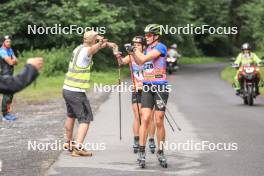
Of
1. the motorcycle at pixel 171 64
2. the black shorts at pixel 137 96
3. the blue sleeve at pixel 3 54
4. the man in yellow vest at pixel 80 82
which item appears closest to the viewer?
the man in yellow vest at pixel 80 82

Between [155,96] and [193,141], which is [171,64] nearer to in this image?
[193,141]

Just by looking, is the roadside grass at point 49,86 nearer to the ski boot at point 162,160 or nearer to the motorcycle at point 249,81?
the motorcycle at point 249,81

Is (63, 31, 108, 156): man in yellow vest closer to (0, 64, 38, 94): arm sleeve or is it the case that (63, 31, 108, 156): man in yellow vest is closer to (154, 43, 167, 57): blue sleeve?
(154, 43, 167, 57): blue sleeve

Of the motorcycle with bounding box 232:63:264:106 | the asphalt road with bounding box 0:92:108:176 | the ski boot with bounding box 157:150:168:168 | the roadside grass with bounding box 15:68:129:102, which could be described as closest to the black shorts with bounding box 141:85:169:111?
the ski boot with bounding box 157:150:168:168

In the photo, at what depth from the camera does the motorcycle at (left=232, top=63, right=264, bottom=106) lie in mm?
19609

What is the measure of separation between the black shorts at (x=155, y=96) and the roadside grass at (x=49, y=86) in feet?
37.2

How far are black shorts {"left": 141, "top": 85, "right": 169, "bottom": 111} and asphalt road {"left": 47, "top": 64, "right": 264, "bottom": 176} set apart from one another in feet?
2.72

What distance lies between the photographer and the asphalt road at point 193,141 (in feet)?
30.7

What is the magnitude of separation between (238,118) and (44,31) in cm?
2014

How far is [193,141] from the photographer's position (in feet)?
39.6

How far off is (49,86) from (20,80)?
20.2 meters

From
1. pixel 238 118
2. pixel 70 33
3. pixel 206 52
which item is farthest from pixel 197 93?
pixel 206 52

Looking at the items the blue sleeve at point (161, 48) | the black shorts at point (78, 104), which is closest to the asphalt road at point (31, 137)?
the black shorts at point (78, 104)

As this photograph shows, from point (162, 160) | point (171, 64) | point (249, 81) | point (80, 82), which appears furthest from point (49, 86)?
point (162, 160)
